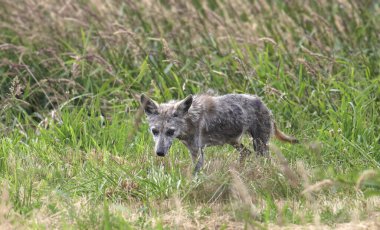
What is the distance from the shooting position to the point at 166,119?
7758 millimetres

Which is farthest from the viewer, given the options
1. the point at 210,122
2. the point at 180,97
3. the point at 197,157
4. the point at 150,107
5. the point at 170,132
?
the point at 180,97

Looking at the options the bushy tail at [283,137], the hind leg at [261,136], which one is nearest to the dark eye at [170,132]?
the hind leg at [261,136]

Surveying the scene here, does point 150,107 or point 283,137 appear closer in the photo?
point 150,107

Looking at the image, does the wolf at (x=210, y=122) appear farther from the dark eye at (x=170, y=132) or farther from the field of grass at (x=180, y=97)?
the field of grass at (x=180, y=97)

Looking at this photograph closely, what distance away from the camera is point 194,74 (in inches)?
402

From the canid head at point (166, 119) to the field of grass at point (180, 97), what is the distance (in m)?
0.24

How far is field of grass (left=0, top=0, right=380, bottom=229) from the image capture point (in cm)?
653

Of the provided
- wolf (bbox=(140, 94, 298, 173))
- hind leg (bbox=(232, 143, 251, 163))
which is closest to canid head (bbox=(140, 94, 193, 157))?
wolf (bbox=(140, 94, 298, 173))

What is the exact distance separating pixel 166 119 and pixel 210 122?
1.78 ft

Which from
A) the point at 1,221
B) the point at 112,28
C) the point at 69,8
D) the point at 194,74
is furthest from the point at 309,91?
the point at 1,221

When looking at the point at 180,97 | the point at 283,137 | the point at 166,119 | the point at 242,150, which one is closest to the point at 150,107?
the point at 166,119

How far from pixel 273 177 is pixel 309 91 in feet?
8.27

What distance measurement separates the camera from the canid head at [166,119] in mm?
7664

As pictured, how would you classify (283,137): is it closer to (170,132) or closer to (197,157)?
(197,157)
